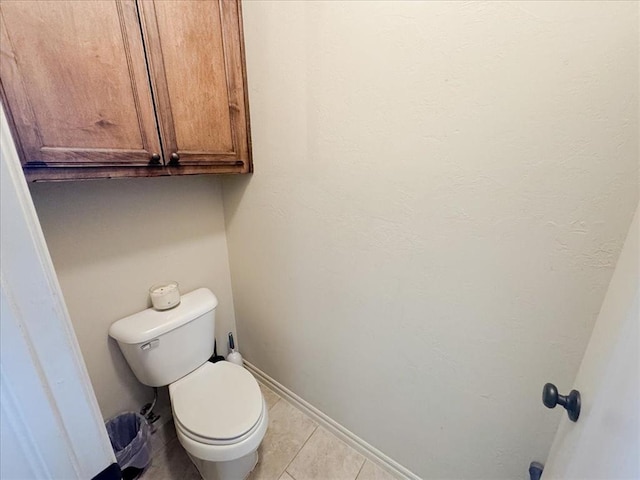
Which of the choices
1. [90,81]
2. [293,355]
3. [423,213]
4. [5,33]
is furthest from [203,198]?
[423,213]

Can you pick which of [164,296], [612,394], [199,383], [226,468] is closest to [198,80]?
[164,296]

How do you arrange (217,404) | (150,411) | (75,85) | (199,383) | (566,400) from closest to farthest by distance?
1. (566,400)
2. (75,85)
3. (217,404)
4. (199,383)
5. (150,411)

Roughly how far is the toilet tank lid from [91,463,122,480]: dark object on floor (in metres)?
0.67

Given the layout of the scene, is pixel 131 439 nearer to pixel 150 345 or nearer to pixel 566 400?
pixel 150 345

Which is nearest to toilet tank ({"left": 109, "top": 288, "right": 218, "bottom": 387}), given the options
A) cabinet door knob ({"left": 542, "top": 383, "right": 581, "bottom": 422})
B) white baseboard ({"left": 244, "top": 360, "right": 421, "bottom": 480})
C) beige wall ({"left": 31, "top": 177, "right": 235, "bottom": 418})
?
beige wall ({"left": 31, "top": 177, "right": 235, "bottom": 418})

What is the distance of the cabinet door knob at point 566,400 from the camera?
58 centimetres

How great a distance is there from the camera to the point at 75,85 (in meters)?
0.75

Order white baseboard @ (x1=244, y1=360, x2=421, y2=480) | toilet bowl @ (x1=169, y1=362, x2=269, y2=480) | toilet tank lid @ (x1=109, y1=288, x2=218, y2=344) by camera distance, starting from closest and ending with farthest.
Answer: toilet bowl @ (x1=169, y1=362, x2=269, y2=480)
toilet tank lid @ (x1=109, y1=288, x2=218, y2=344)
white baseboard @ (x1=244, y1=360, x2=421, y2=480)

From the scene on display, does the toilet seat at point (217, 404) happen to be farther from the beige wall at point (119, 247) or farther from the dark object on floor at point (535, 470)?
the dark object on floor at point (535, 470)

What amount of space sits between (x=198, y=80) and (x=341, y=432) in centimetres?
167

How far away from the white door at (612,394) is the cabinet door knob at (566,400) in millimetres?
16

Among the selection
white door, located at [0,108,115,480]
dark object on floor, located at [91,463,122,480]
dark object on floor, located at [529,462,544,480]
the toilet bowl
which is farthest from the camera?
the toilet bowl

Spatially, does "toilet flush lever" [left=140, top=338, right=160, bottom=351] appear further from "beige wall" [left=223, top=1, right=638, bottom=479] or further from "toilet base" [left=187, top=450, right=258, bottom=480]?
"beige wall" [left=223, top=1, right=638, bottom=479]

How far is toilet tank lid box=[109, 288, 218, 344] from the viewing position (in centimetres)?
111
